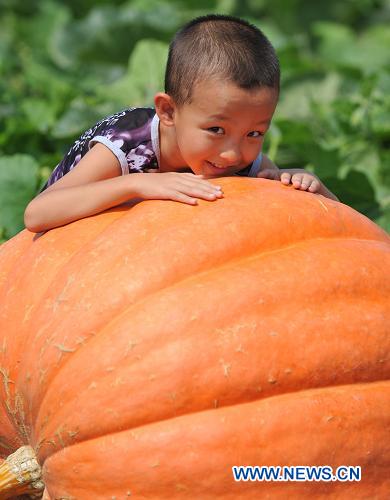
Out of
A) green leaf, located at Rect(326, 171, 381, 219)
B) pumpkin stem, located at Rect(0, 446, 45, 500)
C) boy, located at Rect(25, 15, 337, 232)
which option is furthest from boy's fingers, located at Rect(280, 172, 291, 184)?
green leaf, located at Rect(326, 171, 381, 219)

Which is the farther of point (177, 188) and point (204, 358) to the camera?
point (177, 188)

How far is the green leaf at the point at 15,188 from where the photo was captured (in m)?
3.33

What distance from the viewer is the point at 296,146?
13.5 ft

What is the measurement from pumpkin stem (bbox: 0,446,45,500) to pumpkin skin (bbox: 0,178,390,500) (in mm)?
39

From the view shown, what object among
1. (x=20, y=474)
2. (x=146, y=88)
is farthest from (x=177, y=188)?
(x=146, y=88)

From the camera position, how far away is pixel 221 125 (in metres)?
2.35

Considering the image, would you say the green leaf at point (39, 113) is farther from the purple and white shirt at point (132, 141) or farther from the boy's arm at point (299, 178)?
the boy's arm at point (299, 178)

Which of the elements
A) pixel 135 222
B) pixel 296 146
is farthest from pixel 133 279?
pixel 296 146

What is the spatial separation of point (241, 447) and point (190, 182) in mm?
711

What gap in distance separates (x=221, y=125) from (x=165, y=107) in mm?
244

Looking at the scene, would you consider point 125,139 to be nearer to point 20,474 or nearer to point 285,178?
point 285,178

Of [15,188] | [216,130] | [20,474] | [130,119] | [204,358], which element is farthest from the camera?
[15,188]

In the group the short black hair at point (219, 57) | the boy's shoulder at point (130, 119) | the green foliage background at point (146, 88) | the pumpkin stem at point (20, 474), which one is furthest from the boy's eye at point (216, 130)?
the green foliage background at point (146, 88)

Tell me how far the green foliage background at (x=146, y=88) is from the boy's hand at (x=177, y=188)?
111 centimetres
